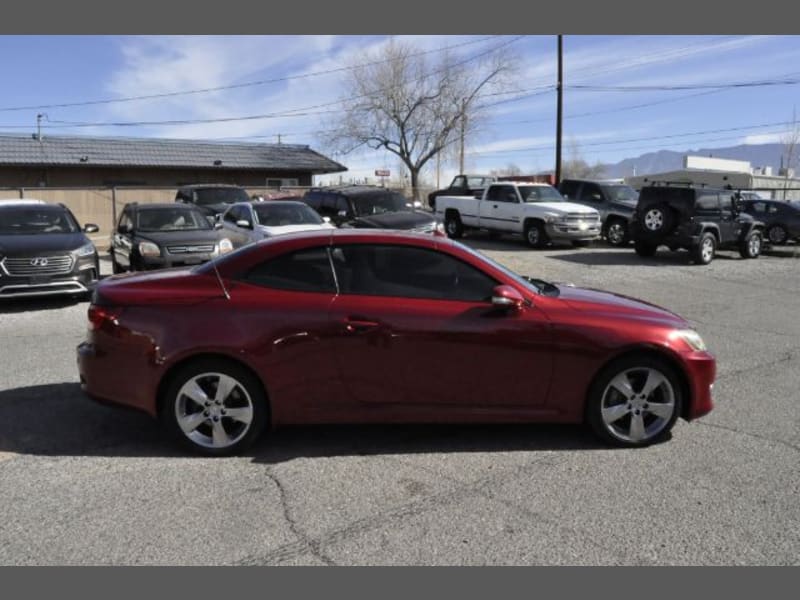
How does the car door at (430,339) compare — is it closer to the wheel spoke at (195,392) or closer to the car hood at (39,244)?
the wheel spoke at (195,392)

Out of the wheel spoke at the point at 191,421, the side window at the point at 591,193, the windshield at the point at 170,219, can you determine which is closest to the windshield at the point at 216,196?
the windshield at the point at 170,219

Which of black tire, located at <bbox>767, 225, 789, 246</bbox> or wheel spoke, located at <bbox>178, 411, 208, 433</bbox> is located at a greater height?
black tire, located at <bbox>767, 225, 789, 246</bbox>

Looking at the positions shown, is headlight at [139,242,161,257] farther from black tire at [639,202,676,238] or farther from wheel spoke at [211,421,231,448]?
black tire at [639,202,676,238]

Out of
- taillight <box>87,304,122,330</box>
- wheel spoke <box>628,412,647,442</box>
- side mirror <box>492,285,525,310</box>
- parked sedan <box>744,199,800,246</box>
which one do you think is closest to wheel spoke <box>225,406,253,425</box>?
taillight <box>87,304,122,330</box>

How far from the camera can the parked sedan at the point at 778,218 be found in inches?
910

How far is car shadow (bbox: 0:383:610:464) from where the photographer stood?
187 inches

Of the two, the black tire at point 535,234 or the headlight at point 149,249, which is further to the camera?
the black tire at point 535,234

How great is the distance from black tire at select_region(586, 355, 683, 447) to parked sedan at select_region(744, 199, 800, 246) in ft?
71.0

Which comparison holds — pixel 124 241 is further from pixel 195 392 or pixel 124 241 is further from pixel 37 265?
pixel 195 392

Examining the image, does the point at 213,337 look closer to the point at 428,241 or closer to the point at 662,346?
Result: the point at 428,241

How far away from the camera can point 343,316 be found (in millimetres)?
4543

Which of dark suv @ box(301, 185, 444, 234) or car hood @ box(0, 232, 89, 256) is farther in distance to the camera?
dark suv @ box(301, 185, 444, 234)

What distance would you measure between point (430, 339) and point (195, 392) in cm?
162

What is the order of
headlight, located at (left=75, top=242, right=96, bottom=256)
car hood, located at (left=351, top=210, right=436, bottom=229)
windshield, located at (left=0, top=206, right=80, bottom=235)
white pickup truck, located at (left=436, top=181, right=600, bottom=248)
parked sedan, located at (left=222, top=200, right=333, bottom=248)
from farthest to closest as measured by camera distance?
1. white pickup truck, located at (left=436, top=181, right=600, bottom=248)
2. car hood, located at (left=351, top=210, right=436, bottom=229)
3. parked sedan, located at (left=222, top=200, right=333, bottom=248)
4. windshield, located at (left=0, top=206, right=80, bottom=235)
5. headlight, located at (left=75, top=242, right=96, bottom=256)
